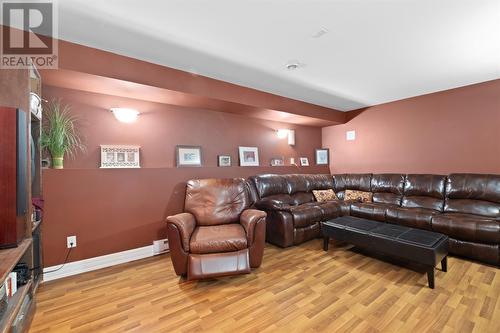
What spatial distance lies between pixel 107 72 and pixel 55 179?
1.24m

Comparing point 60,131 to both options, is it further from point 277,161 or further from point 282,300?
point 277,161

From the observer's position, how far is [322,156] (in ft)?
17.1

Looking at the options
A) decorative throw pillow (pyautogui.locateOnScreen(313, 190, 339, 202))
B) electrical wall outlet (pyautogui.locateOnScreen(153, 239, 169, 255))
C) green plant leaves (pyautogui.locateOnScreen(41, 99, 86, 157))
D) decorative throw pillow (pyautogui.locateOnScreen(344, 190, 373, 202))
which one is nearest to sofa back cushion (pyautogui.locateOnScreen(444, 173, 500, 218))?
decorative throw pillow (pyautogui.locateOnScreen(344, 190, 373, 202))

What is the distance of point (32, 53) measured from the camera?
1.95 m

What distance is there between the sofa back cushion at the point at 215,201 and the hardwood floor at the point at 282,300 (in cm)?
67

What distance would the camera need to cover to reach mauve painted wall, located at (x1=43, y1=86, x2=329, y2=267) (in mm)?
2301

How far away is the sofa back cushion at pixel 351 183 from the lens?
4141mm

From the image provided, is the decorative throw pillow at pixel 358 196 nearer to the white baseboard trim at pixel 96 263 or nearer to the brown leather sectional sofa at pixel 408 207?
the brown leather sectional sofa at pixel 408 207

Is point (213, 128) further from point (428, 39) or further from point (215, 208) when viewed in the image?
point (428, 39)

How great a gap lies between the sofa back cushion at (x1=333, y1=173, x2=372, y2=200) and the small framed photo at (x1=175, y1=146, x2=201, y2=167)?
9.28ft

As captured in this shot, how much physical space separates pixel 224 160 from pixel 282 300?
230cm

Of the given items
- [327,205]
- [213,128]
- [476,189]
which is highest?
[213,128]

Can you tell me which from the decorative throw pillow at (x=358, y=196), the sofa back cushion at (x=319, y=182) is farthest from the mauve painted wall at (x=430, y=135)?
the sofa back cushion at (x=319, y=182)

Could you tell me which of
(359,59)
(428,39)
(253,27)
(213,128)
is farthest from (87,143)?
(428,39)
